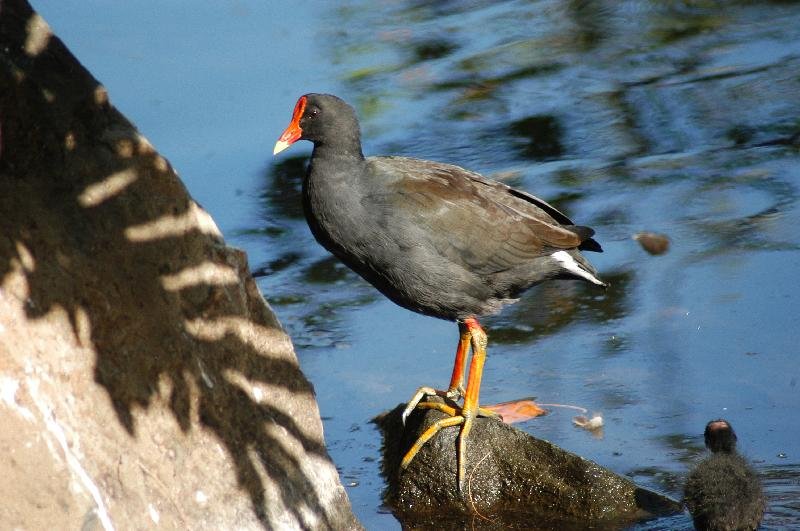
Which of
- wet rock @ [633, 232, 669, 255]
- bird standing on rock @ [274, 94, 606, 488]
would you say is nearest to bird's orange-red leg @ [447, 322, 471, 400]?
bird standing on rock @ [274, 94, 606, 488]

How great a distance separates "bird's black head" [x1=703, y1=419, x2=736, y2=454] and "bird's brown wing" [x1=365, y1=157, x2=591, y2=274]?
948 mm

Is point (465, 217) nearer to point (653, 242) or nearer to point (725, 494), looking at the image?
point (725, 494)

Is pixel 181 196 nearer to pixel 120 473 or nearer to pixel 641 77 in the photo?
pixel 120 473

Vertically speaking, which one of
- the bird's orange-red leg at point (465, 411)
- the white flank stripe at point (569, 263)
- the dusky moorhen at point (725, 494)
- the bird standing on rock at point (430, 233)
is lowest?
the dusky moorhen at point (725, 494)

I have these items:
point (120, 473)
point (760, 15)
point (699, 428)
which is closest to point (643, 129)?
point (760, 15)

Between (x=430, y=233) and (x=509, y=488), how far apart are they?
953 mm

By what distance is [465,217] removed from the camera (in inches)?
186

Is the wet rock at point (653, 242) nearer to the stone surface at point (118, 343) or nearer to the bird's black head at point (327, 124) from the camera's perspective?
the bird's black head at point (327, 124)

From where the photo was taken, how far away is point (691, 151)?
7477 millimetres

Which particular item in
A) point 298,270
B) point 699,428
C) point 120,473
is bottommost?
point 699,428

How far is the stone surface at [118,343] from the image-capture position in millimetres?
3238

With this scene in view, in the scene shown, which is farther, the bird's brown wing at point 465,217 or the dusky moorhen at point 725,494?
the bird's brown wing at point 465,217

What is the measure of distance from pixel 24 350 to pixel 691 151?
5089mm

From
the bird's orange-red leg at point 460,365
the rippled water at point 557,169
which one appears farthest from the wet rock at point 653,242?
the bird's orange-red leg at point 460,365
